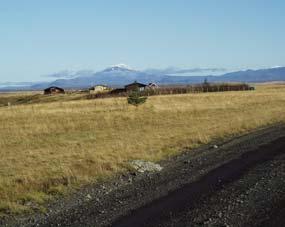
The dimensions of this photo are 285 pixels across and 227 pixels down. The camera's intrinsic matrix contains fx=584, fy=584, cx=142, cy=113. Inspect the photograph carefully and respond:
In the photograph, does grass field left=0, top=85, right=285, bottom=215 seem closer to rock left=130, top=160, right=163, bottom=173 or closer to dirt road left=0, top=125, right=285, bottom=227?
rock left=130, top=160, right=163, bottom=173

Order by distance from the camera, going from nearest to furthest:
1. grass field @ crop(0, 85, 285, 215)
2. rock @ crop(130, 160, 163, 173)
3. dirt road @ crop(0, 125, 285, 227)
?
1. dirt road @ crop(0, 125, 285, 227)
2. grass field @ crop(0, 85, 285, 215)
3. rock @ crop(130, 160, 163, 173)

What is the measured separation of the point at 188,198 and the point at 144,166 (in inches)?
206

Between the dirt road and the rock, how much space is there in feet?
0.99

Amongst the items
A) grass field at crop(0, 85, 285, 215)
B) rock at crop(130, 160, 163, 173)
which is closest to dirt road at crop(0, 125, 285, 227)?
rock at crop(130, 160, 163, 173)

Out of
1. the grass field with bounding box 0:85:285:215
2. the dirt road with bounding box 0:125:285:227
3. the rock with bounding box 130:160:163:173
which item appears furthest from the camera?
the rock with bounding box 130:160:163:173

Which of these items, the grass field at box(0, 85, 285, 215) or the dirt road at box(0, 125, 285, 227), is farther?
the grass field at box(0, 85, 285, 215)

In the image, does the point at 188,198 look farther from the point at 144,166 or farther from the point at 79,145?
the point at 79,145

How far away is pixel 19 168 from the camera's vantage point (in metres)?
17.4

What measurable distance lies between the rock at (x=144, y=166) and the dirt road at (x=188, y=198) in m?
0.30

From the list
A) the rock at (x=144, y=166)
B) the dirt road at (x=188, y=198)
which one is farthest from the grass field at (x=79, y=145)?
the dirt road at (x=188, y=198)

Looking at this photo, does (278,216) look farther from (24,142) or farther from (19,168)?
(24,142)

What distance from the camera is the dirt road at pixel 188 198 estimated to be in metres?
9.37

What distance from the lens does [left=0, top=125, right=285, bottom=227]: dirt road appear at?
937 centimetres

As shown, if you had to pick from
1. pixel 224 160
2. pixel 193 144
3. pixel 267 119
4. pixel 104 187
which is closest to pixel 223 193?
pixel 104 187
